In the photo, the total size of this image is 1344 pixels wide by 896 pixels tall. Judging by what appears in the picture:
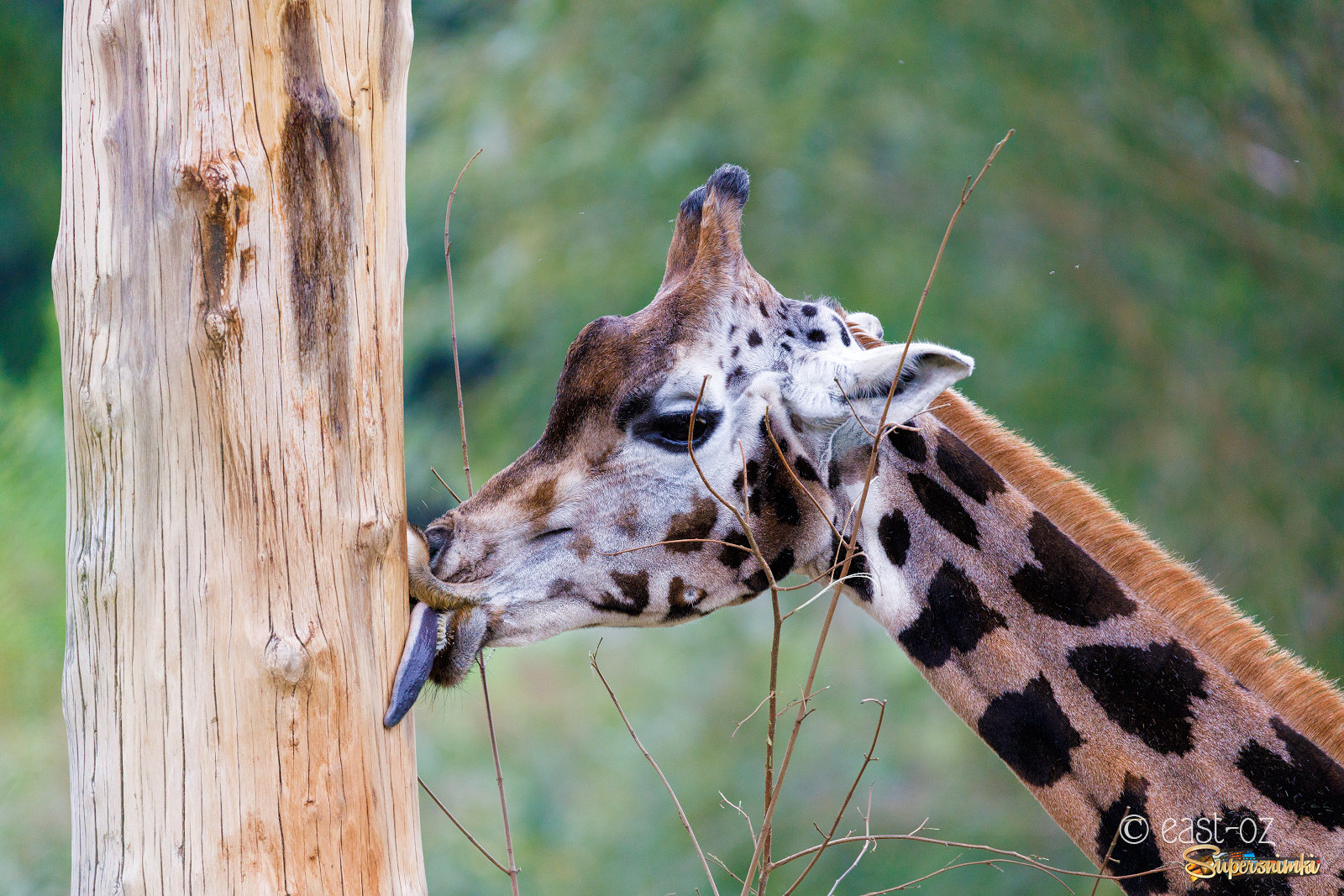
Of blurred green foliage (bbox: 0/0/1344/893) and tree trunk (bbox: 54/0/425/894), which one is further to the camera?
blurred green foliage (bbox: 0/0/1344/893)

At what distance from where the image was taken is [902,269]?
6.45 metres

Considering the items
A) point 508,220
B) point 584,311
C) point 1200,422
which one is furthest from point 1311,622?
point 508,220

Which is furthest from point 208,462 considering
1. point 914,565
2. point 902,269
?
point 902,269

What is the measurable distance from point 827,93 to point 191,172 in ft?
17.8

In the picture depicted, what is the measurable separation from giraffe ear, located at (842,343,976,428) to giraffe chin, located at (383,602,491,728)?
0.90 m

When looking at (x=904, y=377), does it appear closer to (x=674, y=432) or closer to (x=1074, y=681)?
(x=674, y=432)

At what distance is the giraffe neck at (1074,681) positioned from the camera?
6.53 ft

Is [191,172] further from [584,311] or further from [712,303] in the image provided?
[584,311]

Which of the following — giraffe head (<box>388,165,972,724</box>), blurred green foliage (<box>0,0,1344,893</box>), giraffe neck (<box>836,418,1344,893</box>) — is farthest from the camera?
blurred green foliage (<box>0,0,1344,893</box>)

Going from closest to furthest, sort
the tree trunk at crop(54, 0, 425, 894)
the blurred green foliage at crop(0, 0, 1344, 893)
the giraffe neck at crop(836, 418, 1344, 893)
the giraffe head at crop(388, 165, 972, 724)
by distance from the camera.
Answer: the tree trunk at crop(54, 0, 425, 894) → the giraffe neck at crop(836, 418, 1344, 893) → the giraffe head at crop(388, 165, 972, 724) → the blurred green foliage at crop(0, 0, 1344, 893)

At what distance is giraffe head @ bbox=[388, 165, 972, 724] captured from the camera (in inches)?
82.9

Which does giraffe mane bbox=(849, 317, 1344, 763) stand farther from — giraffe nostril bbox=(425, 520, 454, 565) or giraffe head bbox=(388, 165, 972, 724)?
giraffe nostril bbox=(425, 520, 454, 565)
